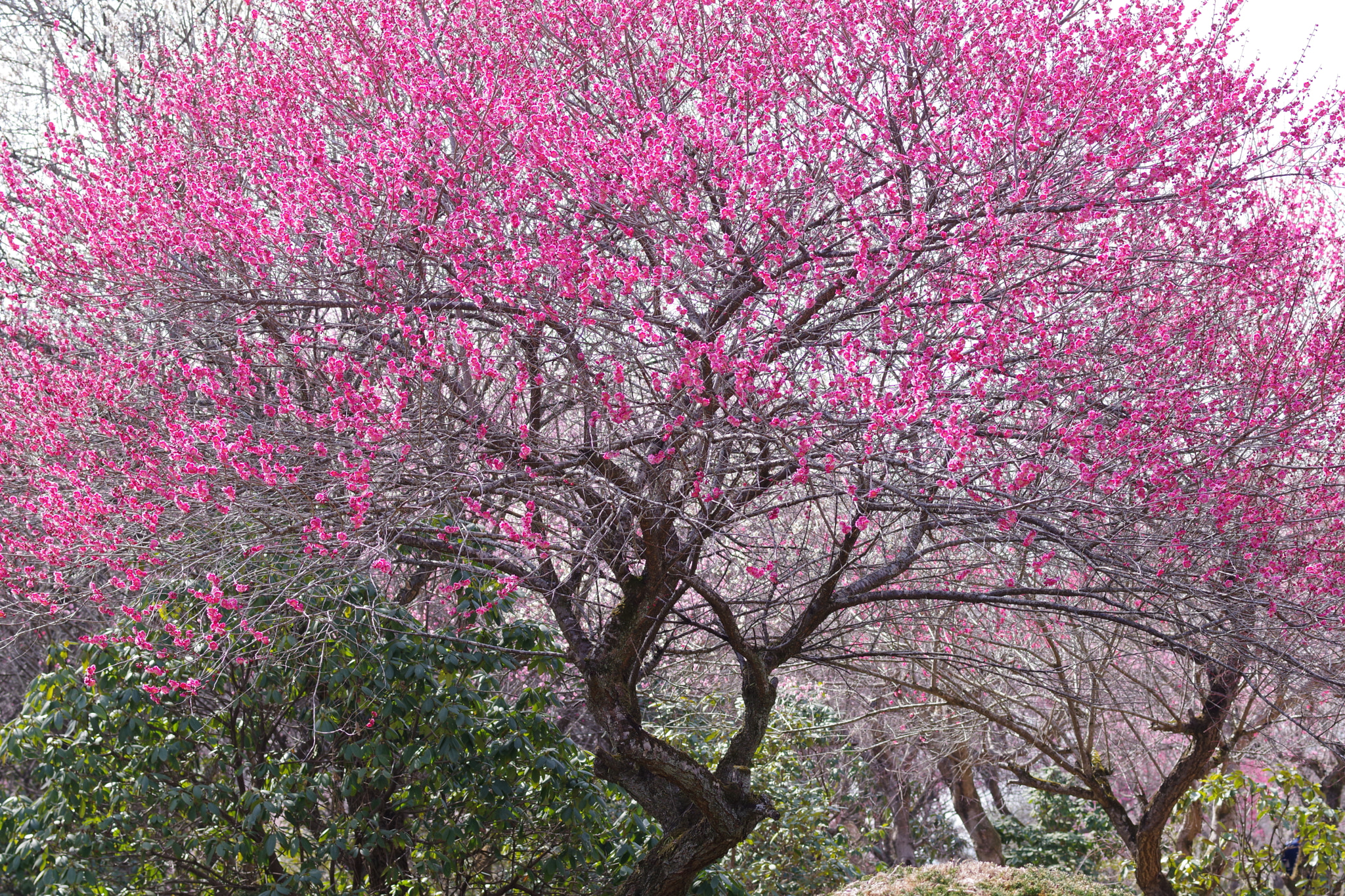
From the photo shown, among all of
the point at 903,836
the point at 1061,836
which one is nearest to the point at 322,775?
the point at 903,836

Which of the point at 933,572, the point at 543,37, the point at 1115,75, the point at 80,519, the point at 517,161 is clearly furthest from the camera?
the point at 543,37

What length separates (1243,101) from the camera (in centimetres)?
514

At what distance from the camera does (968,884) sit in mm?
7844

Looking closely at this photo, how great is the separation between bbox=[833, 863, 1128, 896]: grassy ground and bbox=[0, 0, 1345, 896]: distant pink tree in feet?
8.83

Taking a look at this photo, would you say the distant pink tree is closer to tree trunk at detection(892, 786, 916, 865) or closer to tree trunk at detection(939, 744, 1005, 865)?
tree trunk at detection(939, 744, 1005, 865)

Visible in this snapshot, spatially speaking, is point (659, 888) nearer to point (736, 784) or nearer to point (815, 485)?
point (736, 784)

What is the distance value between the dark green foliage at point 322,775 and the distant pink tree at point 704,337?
30 cm

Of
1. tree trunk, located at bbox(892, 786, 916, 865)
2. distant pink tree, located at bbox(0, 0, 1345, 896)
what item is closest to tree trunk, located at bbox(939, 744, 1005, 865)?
tree trunk, located at bbox(892, 786, 916, 865)

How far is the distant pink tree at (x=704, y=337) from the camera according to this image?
13.2 feet

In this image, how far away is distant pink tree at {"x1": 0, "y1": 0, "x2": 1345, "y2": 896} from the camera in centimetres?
402

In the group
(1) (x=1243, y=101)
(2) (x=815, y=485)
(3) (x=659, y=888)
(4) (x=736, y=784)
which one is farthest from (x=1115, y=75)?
(3) (x=659, y=888)

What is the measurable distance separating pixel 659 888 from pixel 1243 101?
478 centimetres

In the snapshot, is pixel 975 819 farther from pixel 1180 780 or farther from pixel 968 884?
pixel 1180 780

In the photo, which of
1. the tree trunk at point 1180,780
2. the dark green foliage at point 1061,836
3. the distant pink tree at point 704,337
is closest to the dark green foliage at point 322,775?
the distant pink tree at point 704,337
